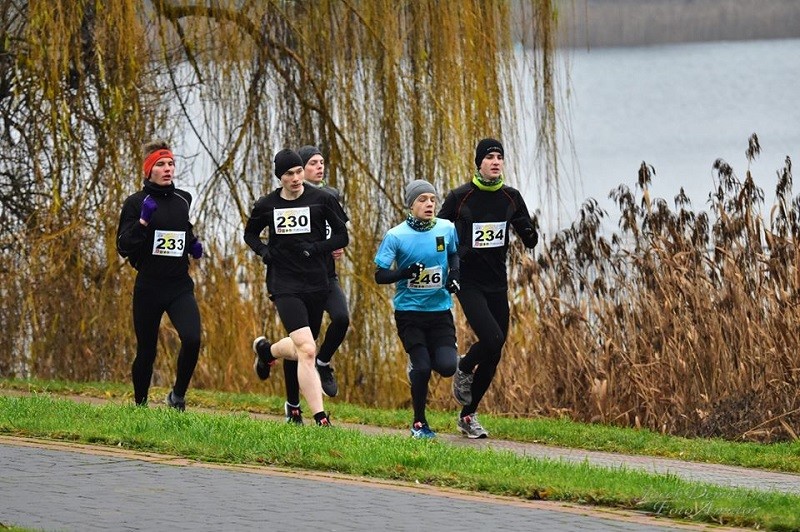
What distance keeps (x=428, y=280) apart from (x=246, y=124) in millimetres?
5611

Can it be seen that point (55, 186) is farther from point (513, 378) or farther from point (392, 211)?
point (513, 378)

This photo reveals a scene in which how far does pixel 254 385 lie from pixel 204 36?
3.60 meters

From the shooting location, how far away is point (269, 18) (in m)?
17.0

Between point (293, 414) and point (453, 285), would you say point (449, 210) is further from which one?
point (293, 414)

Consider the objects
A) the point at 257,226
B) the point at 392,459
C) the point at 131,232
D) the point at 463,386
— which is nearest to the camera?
the point at 392,459

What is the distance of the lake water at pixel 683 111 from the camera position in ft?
152

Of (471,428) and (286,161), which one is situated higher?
(286,161)

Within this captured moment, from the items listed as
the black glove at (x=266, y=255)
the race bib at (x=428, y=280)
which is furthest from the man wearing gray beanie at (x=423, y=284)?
the black glove at (x=266, y=255)

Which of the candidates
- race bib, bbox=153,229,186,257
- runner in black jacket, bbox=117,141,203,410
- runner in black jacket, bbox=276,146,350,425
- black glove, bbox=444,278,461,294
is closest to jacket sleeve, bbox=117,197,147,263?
runner in black jacket, bbox=117,141,203,410

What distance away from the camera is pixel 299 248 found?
12.1 meters

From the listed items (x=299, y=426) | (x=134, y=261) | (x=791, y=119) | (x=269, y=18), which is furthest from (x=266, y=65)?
(x=791, y=119)

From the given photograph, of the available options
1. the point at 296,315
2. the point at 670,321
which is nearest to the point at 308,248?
the point at 296,315

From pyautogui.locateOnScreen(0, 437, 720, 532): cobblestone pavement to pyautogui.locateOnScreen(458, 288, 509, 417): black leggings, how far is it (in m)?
3.29

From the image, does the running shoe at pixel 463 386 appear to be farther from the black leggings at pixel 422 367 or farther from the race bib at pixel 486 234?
the race bib at pixel 486 234
